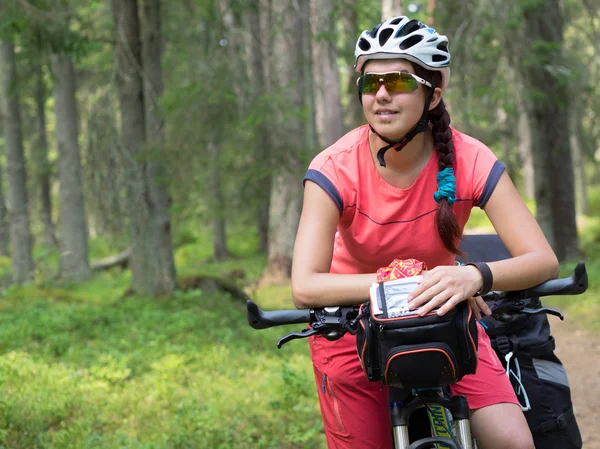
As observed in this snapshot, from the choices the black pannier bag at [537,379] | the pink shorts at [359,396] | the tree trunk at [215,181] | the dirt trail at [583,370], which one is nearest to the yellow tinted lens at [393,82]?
the pink shorts at [359,396]

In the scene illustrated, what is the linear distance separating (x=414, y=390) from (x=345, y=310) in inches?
14.1

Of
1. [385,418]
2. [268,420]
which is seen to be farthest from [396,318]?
[268,420]

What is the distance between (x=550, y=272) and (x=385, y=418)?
831 millimetres

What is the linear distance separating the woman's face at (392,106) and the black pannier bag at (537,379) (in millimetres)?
1187

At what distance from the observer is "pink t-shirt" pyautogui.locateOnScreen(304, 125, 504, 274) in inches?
106

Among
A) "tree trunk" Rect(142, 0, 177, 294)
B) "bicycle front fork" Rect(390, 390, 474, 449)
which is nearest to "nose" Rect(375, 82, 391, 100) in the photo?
"bicycle front fork" Rect(390, 390, 474, 449)

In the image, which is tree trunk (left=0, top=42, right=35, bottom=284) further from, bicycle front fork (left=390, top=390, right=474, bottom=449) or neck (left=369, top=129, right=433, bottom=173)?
bicycle front fork (left=390, top=390, right=474, bottom=449)

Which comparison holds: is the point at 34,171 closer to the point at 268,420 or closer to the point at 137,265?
the point at 137,265

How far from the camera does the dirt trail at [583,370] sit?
A: 6.05m

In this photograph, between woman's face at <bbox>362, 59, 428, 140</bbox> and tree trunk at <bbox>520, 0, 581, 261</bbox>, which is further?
tree trunk at <bbox>520, 0, 581, 261</bbox>

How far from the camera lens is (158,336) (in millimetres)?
8273

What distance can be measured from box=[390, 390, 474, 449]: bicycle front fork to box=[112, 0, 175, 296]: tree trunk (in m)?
8.59

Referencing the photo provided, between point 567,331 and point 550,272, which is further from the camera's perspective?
point 567,331

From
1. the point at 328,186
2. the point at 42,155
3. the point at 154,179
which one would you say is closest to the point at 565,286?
the point at 328,186
